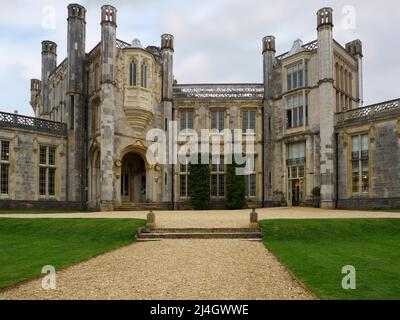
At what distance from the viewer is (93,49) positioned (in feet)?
105

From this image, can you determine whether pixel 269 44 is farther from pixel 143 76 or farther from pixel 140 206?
pixel 140 206

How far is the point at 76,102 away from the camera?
104 feet

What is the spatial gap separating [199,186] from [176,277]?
22.8m

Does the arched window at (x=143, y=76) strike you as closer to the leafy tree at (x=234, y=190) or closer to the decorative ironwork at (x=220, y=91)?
the decorative ironwork at (x=220, y=91)

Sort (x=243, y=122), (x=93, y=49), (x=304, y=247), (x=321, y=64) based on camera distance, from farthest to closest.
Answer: (x=243, y=122) < (x=93, y=49) < (x=321, y=64) < (x=304, y=247)

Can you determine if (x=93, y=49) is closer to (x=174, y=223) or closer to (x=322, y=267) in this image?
(x=174, y=223)

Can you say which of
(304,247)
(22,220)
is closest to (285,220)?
(304,247)

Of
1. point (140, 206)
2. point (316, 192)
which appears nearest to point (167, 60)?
point (140, 206)

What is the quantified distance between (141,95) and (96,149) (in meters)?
5.55

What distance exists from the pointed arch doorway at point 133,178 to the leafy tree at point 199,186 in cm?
434

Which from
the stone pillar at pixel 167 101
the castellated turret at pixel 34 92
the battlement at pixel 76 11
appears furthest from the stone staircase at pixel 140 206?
the castellated turret at pixel 34 92

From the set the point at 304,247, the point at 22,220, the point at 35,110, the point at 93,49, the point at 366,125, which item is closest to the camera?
the point at 304,247

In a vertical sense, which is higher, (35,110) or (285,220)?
(35,110)

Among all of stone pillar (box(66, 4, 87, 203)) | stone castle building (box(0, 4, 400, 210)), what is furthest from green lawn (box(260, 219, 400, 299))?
stone pillar (box(66, 4, 87, 203))
